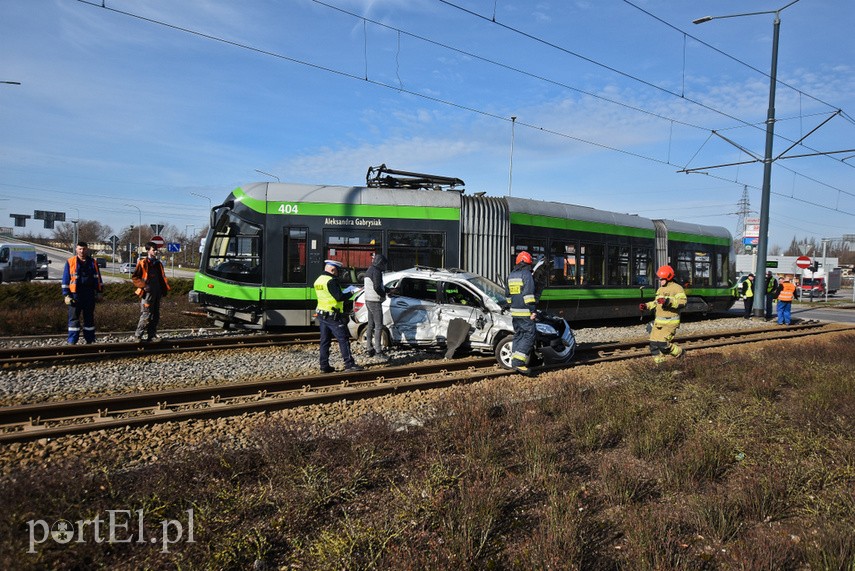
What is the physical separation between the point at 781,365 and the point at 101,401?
33.6 ft

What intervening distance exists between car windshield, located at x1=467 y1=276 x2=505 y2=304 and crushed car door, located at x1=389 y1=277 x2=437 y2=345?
0.74 metres

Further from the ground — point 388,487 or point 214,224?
point 214,224

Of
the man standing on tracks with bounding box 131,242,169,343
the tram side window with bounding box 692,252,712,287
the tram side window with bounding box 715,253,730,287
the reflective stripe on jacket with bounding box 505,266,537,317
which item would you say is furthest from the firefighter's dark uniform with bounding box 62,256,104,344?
the tram side window with bounding box 715,253,730,287

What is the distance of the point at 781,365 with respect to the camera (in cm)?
916

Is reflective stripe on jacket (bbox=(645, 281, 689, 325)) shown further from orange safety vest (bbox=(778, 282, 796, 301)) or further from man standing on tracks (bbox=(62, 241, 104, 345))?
orange safety vest (bbox=(778, 282, 796, 301))

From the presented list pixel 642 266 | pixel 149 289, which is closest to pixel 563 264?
pixel 642 266

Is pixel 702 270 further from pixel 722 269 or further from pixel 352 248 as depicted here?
pixel 352 248

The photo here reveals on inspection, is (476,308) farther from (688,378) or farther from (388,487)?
(388,487)

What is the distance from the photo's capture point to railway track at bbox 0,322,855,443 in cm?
562

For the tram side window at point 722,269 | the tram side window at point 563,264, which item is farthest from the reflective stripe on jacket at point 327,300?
the tram side window at point 722,269

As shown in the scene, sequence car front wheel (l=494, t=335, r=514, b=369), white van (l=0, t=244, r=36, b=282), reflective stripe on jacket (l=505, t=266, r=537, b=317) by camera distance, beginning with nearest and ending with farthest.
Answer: reflective stripe on jacket (l=505, t=266, r=537, b=317) < car front wheel (l=494, t=335, r=514, b=369) < white van (l=0, t=244, r=36, b=282)

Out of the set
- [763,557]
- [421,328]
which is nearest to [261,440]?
[763,557]

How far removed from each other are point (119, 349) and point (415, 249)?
625 centimetres

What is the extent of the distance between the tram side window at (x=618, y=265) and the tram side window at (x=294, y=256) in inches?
349
